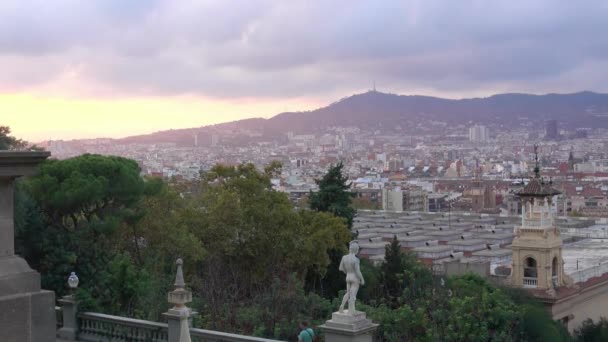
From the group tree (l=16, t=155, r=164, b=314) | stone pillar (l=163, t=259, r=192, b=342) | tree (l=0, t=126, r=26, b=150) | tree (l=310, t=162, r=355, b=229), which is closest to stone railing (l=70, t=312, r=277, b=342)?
stone pillar (l=163, t=259, r=192, b=342)

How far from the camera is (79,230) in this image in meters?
→ 18.8

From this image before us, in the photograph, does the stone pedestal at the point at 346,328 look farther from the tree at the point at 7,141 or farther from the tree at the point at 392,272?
the tree at the point at 392,272

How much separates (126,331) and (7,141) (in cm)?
1146

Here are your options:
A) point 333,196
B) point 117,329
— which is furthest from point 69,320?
point 333,196

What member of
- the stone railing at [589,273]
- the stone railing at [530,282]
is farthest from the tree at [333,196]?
the stone railing at [589,273]

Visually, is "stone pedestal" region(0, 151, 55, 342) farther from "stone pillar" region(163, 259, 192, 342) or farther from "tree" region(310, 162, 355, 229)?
"tree" region(310, 162, 355, 229)

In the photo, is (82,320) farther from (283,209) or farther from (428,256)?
(428,256)

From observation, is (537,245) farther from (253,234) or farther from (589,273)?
(253,234)

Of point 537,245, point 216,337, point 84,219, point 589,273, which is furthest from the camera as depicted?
point 589,273

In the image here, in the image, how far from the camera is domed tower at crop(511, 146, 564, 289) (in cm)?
3094

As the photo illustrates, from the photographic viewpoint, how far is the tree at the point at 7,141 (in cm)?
2092

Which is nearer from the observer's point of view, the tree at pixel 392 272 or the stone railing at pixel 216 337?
the stone railing at pixel 216 337

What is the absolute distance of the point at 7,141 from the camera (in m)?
21.9

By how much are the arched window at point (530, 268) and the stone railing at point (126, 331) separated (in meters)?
22.1
